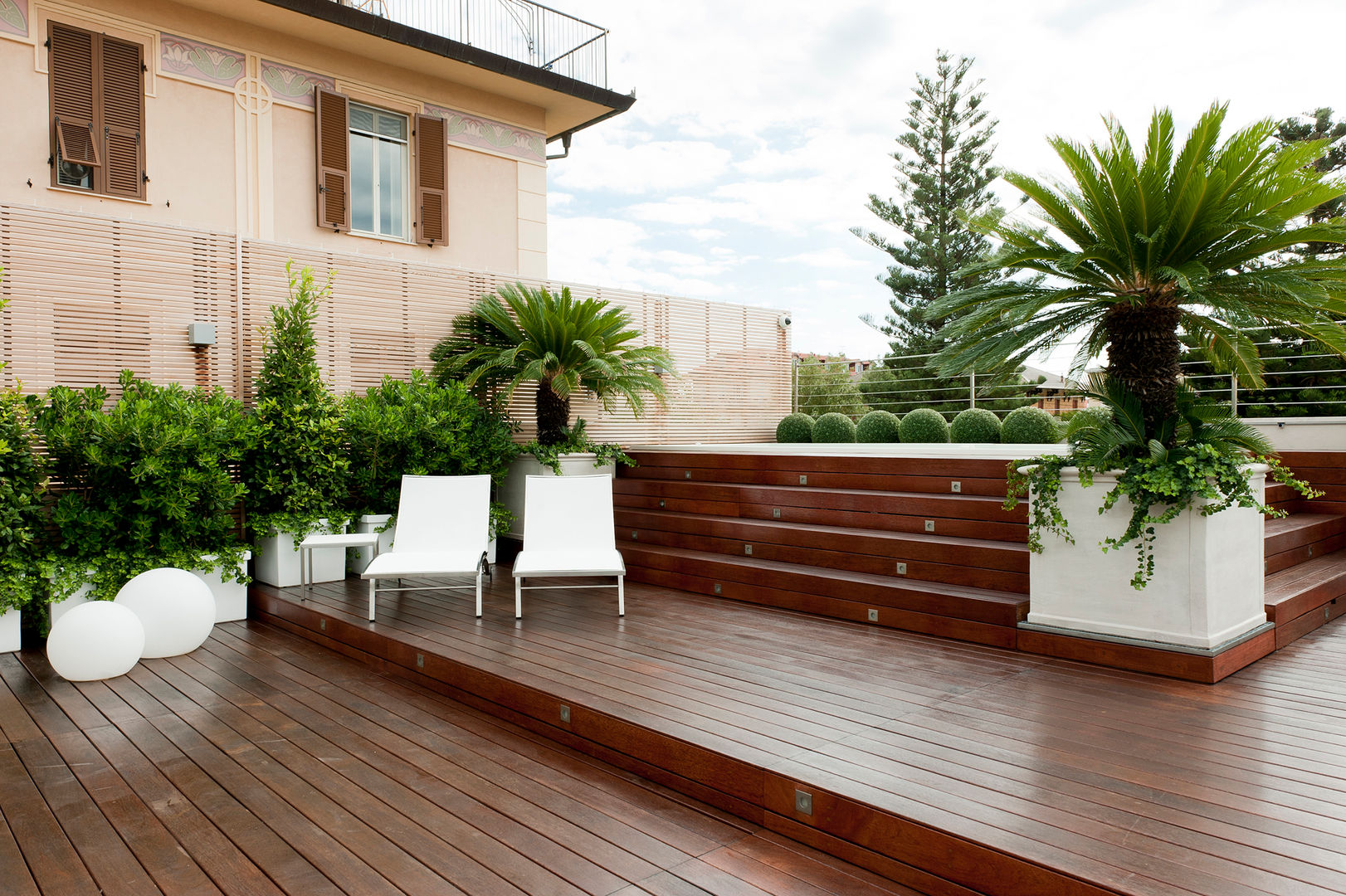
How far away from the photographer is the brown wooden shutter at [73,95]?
7.78 m

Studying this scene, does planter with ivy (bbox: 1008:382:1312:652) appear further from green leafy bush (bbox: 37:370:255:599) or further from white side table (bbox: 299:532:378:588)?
green leafy bush (bbox: 37:370:255:599)

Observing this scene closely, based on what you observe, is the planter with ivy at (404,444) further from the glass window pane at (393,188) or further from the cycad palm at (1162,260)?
the cycad palm at (1162,260)

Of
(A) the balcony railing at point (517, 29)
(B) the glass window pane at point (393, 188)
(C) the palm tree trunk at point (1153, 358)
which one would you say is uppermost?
(A) the balcony railing at point (517, 29)

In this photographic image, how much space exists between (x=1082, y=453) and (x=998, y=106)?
2122cm

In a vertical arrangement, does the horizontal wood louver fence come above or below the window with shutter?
below

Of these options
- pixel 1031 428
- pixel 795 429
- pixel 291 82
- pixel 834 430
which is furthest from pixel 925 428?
pixel 291 82

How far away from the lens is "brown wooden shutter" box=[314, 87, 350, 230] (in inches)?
365

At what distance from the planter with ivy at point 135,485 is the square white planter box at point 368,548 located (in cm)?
99

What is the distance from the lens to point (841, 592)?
5246 millimetres

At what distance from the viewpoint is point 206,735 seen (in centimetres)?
382

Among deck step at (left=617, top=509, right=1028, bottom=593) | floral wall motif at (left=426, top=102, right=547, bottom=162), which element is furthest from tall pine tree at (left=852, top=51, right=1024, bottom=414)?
deck step at (left=617, top=509, right=1028, bottom=593)

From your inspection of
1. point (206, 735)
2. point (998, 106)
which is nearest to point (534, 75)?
A: point (206, 735)

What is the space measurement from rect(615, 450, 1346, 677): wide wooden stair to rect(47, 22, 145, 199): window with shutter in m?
6.02

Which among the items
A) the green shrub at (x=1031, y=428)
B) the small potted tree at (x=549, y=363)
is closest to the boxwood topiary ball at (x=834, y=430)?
the green shrub at (x=1031, y=428)
